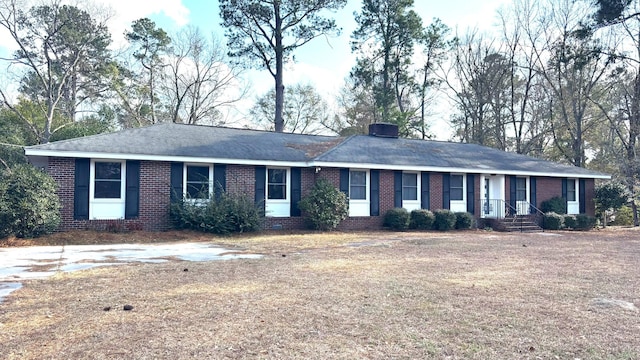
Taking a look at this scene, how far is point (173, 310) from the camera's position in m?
5.42

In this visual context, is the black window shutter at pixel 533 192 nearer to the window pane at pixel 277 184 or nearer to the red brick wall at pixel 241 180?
the window pane at pixel 277 184

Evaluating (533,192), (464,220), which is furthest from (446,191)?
(533,192)

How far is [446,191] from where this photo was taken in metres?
20.0

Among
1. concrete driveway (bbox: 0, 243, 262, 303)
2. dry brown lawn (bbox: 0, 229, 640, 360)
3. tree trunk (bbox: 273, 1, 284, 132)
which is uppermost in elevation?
tree trunk (bbox: 273, 1, 284, 132)

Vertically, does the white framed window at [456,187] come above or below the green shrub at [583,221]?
above

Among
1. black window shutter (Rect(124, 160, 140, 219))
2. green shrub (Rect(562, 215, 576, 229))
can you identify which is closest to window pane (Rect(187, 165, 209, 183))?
black window shutter (Rect(124, 160, 140, 219))

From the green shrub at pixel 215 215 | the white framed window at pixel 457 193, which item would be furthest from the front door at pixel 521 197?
the green shrub at pixel 215 215

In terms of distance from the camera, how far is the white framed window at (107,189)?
568 inches

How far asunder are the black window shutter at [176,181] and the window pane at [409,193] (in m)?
8.94

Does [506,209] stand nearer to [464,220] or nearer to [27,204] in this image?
[464,220]

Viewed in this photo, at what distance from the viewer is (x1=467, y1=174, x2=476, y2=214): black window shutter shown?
20344mm

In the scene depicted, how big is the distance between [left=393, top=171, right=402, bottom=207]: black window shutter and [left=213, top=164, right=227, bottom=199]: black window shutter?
22.7ft

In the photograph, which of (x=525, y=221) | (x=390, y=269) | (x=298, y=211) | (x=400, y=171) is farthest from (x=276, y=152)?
(x=525, y=221)

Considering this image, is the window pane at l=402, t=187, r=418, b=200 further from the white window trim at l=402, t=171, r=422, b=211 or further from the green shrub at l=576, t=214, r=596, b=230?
the green shrub at l=576, t=214, r=596, b=230
